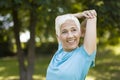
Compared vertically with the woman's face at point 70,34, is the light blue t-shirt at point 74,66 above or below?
below

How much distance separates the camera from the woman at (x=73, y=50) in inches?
115

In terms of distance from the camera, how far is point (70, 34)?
2.99 metres

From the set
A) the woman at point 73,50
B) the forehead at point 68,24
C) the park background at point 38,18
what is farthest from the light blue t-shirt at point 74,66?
the park background at point 38,18

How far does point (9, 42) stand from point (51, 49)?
8.70 ft

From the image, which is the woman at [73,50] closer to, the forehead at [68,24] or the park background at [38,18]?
the forehead at [68,24]

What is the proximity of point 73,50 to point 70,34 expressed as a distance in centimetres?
14

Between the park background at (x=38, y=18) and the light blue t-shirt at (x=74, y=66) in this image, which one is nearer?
the light blue t-shirt at (x=74, y=66)

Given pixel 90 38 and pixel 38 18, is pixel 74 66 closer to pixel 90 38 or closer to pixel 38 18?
pixel 90 38

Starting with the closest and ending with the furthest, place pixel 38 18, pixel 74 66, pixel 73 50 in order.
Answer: pixel 74 66, pixel 73 50, pixel 38 18

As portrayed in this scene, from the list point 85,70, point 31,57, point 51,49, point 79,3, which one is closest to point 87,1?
point 79,3

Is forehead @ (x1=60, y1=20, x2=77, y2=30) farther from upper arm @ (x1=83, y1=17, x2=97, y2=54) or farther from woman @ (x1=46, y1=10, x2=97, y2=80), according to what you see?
upper arm @ (x1=83, y1=17, x2=97, y2=54)

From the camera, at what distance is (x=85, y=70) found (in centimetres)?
294

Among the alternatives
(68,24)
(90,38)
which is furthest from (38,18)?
(90,38)

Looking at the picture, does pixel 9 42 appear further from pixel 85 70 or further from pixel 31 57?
pixel 85 70
